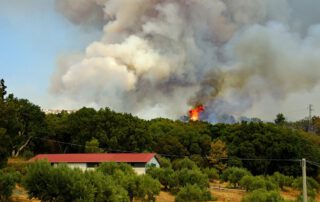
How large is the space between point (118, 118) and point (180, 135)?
1306 centimetres

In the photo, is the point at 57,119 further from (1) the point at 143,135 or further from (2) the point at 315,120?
(2) the point at 315,120

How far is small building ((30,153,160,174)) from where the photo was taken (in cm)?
7488

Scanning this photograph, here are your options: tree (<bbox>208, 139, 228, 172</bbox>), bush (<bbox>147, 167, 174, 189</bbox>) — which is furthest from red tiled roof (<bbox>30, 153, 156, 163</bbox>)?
tree (<bbox>208, 139, 228, 172</bbox>)

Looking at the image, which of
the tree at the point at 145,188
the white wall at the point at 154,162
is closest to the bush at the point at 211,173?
the white wall at the point at 154,162

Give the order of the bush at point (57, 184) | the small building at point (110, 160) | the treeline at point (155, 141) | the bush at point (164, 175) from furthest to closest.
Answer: the treeline at point (155, 141), the small building at point (110, 160), the bush at point (164, 175), the bush at point (57, 184)

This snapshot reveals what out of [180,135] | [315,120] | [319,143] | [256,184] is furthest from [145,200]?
[315,120]

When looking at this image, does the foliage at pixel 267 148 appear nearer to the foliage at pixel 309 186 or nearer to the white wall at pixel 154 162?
the foliage at pixel 309 186

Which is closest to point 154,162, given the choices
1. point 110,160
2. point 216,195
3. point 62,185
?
point 110,160

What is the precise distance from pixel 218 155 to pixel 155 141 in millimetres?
12517

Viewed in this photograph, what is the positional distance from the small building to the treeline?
6.29 metres

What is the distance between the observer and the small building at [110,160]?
7488 centimetres

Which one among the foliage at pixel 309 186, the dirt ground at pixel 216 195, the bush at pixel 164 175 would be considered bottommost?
the dirt ground at pixel 216 195

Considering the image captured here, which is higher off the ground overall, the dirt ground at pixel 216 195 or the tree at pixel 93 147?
the tree at pixel 93 147

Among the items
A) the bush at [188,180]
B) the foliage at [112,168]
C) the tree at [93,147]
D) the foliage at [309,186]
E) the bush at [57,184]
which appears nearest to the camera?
the bush at [57,184]
